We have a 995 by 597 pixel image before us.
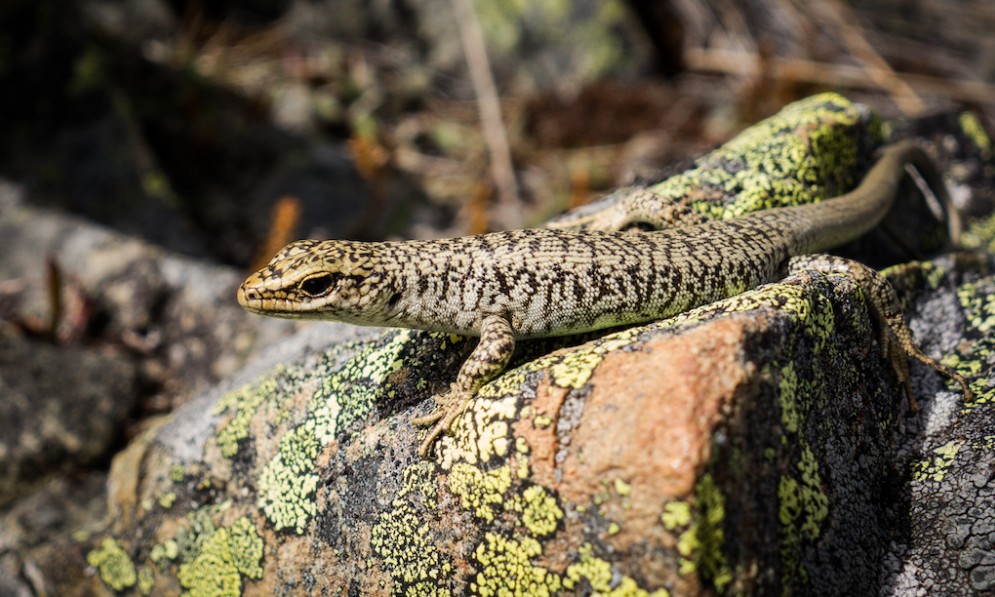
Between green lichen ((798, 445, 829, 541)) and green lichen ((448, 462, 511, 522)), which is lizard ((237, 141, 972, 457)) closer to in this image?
green lichen ((448, 462, 511, 522))

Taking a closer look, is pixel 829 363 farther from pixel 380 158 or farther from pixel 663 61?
pixel 663 61

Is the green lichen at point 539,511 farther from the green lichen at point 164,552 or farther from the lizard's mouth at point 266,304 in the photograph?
the green lichen at point 164,552

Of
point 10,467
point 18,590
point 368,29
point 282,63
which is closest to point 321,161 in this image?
point 282,63

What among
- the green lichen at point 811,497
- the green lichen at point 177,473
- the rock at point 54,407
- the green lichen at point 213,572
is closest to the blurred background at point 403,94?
the rock at point 54,407

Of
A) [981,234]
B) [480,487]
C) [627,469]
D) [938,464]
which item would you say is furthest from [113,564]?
[981,234]

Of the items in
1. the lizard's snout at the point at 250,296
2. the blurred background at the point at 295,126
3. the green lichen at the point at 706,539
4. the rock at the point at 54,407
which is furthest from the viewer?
the blurred background at the point at 295,126

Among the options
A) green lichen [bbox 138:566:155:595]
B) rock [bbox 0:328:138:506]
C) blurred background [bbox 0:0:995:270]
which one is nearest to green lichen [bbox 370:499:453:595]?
green lichen [bbox 138:566:155:595]

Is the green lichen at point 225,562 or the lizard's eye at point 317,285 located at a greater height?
the lizard's eye at point 317,285
